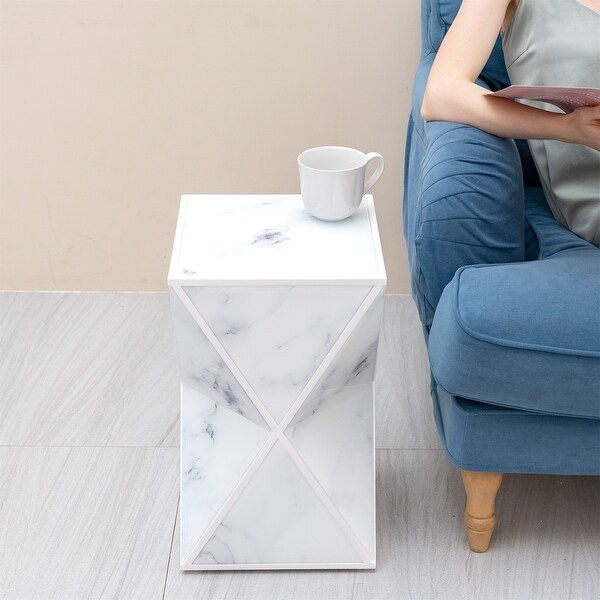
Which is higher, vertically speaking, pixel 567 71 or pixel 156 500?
pixel 567 71

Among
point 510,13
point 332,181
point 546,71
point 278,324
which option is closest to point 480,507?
point 278,324

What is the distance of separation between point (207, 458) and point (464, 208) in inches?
21.0

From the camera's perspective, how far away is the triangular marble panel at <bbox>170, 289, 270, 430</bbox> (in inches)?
49.1

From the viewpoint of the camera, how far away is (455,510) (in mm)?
1492

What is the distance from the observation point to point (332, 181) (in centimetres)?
129

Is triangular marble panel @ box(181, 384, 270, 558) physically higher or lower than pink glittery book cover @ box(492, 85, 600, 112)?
lower

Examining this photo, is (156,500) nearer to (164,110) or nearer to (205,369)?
(205,369)

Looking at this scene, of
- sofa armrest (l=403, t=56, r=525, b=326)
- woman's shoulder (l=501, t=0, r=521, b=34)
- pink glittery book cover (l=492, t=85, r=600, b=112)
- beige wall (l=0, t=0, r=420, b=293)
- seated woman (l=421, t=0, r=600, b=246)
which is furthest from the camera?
beige wall (l=0, t=0, r=420, b=293)

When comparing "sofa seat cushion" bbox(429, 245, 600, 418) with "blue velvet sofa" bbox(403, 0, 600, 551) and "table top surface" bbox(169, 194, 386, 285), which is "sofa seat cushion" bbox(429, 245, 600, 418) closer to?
"blue velvet sofa" bbox(403, 0, 600, 551)

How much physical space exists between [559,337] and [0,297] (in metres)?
1.38

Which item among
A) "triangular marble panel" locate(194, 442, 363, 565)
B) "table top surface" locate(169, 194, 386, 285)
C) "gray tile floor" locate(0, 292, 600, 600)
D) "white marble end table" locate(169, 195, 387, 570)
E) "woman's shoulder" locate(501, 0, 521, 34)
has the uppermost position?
"woman's shoulder" locate(501, 0, 521, 34)

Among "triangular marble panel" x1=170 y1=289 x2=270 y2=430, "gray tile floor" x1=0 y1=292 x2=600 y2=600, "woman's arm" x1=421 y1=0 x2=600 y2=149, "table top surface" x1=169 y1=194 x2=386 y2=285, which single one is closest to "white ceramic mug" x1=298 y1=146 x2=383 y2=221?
"table top surface" x1=169 y1=194 x2=386 y2=285

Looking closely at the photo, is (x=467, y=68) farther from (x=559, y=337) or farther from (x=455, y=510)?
(x=455, y=510)

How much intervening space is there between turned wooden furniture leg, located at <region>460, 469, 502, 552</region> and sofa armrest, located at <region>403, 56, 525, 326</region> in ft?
0.86
